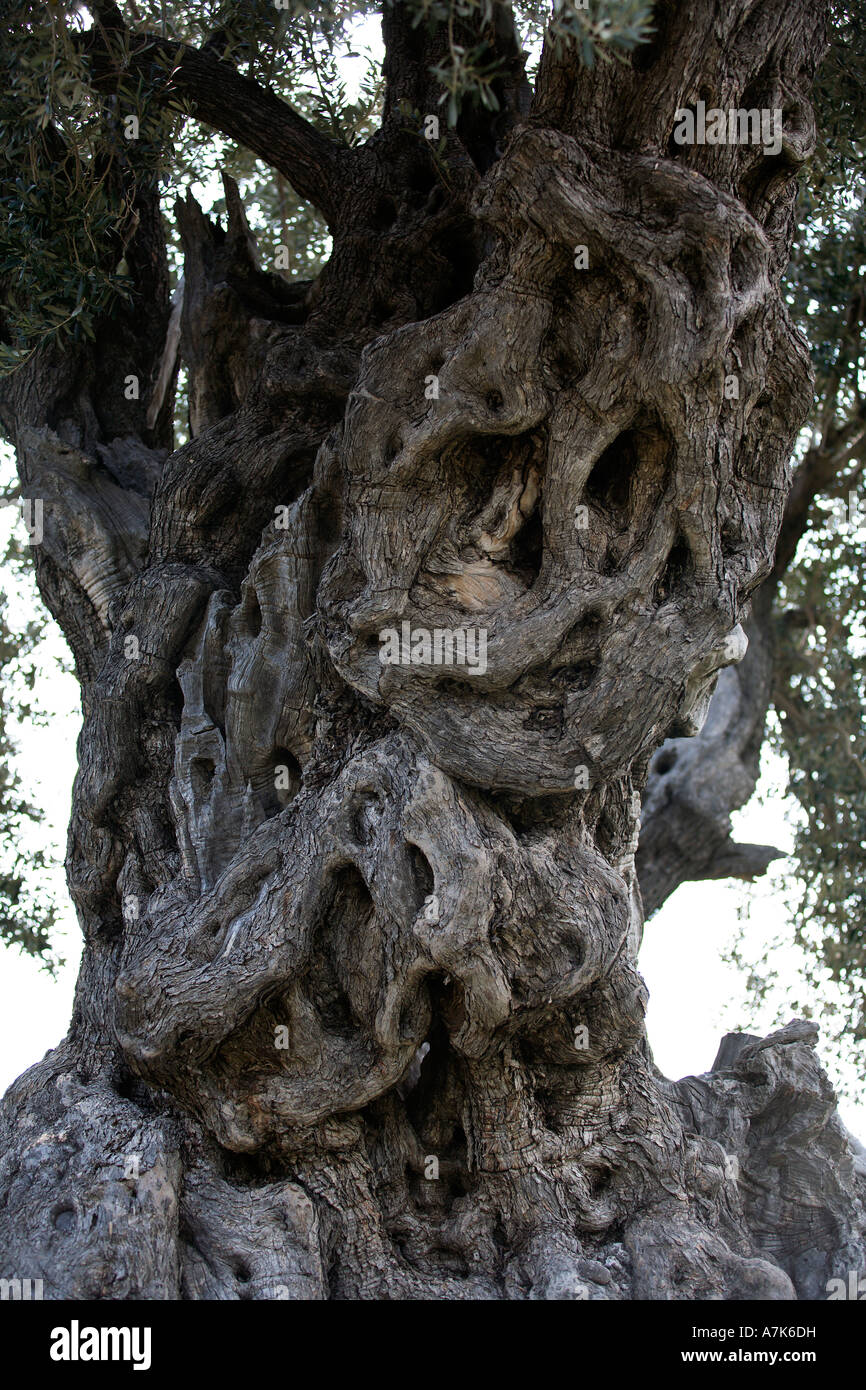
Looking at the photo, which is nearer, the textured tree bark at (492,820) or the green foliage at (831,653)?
the textured tree bark at (492,820)

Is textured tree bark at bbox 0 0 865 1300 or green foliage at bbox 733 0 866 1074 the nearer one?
textured tree bark at bbox 0 0 865 1300

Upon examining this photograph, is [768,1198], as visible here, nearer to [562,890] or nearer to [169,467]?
[562,890]

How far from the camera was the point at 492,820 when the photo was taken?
4801mm

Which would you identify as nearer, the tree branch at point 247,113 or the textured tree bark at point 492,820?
the textured tree bark at point 492,820

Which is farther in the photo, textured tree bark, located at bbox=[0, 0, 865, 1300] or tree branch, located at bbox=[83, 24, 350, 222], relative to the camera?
tree branch, located at bbox=[83, 24, 350, 222]

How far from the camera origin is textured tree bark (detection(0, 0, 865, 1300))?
4.59 metres

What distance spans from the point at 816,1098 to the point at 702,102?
4.39m

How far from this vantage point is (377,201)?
6.21 m

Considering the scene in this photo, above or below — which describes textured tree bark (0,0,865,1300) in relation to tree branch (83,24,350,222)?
below

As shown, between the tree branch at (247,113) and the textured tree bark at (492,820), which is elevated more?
the tree branch at (247,113)

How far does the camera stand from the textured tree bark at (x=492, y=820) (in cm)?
459

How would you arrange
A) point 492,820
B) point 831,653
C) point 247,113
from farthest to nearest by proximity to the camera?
point 831,653
point 247,113
point 492,820

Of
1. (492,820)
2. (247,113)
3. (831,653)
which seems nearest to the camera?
(492,820)

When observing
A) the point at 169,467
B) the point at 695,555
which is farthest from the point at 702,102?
the point at 169,467
